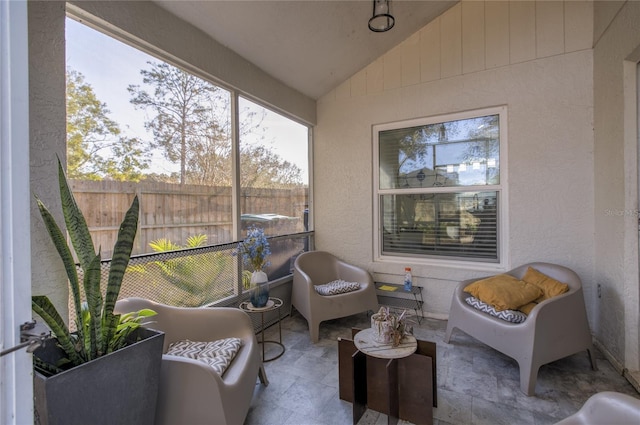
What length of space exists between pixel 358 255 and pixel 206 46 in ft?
8.88

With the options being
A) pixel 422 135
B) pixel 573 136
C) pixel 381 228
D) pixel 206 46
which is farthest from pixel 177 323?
pixel 573 136

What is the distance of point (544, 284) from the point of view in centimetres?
244

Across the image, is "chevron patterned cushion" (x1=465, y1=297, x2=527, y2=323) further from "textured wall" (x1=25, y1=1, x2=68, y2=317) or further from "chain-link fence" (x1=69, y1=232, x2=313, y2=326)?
"textured wall" (x1=25, y1=1, x2=68, y2=317)

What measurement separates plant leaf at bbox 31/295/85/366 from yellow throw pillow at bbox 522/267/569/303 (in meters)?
2.95

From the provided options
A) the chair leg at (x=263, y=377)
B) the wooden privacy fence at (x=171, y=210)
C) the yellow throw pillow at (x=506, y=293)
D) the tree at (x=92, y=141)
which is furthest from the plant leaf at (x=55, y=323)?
the yellow throw pillow at (x=506, y=293)

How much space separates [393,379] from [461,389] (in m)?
0.69

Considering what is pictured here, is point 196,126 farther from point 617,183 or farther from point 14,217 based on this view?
point 617,183

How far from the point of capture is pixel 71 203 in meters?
1.24

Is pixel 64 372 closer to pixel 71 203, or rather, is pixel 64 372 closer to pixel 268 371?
pixel 71 203

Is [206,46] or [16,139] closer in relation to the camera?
[16,139]

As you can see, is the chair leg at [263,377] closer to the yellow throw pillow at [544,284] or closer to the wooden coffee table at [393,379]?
the wooden coffee table at [393,379]

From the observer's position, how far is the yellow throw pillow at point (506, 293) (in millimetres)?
2336

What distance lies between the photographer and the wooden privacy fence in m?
1.82

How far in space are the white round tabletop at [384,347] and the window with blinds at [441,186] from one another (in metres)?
1.83
